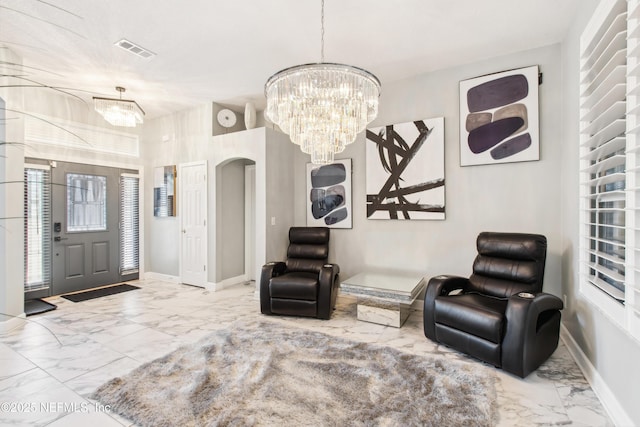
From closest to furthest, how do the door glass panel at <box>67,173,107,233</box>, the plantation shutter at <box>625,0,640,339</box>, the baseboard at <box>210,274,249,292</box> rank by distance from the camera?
1. the plantation shutter at <box>625,0,640,339</box>
2. the door glass panel at <box>67,173,107,233</box>
3. the baseboard at <box>210,274,249,292</box>

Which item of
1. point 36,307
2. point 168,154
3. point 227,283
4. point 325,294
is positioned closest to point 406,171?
point 325,294

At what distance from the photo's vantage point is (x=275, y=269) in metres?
4.03

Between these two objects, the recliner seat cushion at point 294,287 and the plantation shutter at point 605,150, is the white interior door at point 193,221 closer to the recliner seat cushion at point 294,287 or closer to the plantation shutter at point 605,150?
the recliner seat cushion at point 294,287

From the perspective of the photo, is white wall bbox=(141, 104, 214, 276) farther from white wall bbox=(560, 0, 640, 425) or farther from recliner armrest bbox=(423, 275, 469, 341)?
white wall bbox=(560, 0, 640, 425)

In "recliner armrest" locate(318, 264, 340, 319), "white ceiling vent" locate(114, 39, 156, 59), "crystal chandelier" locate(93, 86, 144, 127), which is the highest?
"white ceiling vent" locate(114, 39, 156, 59)

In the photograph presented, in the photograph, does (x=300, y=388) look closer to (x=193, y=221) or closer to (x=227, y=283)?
(x=227, y=283)

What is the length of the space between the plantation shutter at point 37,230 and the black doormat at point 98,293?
0.39 metres

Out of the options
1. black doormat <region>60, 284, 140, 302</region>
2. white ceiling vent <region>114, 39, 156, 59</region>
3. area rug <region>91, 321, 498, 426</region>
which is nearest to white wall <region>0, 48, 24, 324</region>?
black doormat <region>60, 284, 140, 302</region>

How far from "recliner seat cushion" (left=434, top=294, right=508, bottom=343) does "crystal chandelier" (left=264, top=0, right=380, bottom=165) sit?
5.66 feet

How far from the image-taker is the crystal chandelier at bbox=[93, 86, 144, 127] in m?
4.02

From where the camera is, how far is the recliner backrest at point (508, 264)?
2.95 metres

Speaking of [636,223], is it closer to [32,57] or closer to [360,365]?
[360,365]

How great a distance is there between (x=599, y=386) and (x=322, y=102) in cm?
283

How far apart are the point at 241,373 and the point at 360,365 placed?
0.95 meters
